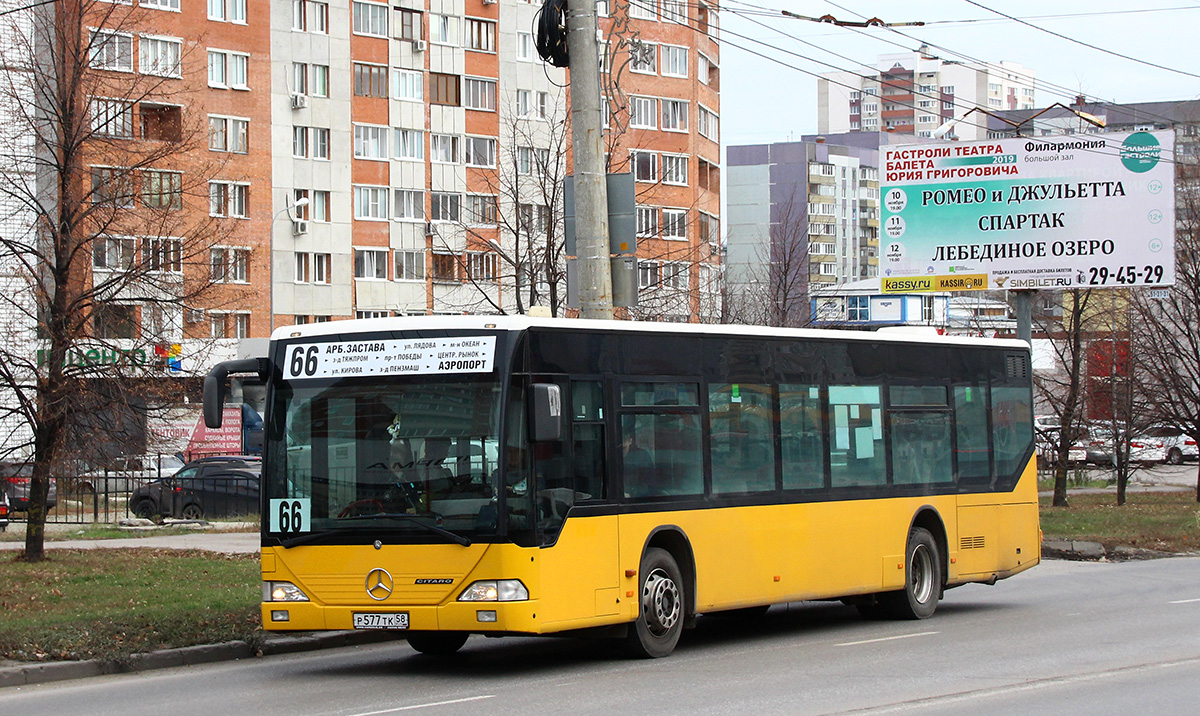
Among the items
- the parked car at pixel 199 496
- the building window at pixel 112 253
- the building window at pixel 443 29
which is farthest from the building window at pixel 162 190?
the building window at pixel 443 29

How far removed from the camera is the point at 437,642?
1329 cm

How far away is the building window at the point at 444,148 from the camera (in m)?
70.7

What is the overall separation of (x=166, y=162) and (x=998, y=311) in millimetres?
91445

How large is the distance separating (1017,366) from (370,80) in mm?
54700

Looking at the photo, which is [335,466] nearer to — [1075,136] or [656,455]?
[656,455]

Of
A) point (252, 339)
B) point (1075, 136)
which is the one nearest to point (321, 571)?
point (1075, 136)

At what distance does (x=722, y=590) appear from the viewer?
1337 centimetres

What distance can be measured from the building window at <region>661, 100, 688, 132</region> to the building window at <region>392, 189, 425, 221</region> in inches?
519

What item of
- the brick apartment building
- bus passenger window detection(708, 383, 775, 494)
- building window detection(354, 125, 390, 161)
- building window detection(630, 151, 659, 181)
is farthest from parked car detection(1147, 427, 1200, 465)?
bus passenger window detection(708, 383, 775, 494)

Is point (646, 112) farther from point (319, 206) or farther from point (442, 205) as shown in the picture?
point (319, 206)

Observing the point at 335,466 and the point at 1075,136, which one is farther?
the point at 1075,136

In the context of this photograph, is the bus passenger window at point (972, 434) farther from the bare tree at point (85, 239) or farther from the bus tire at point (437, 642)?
the bare tree at point (85, 239)

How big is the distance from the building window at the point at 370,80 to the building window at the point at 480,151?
4571 millimetres

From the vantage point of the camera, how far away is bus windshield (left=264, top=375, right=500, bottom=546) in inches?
451
